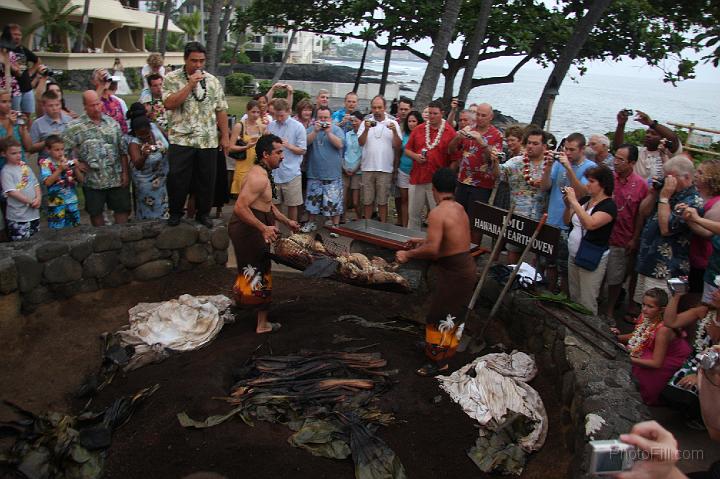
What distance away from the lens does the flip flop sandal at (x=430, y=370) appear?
17.7 ft

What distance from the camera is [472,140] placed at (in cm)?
756

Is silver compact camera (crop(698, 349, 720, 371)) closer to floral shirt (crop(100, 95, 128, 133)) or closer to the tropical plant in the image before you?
floral shirt (crop(100, 95, 128, 133))

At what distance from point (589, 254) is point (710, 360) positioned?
3.02m

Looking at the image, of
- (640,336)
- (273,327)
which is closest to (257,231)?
(273,327)

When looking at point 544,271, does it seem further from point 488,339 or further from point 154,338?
point 154,338

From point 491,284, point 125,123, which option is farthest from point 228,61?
point 491,284

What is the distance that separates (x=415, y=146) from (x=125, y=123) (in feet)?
12.9

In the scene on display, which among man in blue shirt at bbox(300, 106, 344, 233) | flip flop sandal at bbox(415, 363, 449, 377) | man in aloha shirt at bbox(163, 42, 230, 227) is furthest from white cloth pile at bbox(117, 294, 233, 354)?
man in blue shirt at bbox(300, 106, 344, 233)

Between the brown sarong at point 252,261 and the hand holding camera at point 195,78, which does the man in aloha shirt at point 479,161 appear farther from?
the hand holding camera at point 195,78

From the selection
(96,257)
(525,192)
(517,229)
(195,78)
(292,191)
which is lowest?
(96,257)

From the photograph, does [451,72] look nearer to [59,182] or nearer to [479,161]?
→ [479,161]

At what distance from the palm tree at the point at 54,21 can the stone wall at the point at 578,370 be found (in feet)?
91.8

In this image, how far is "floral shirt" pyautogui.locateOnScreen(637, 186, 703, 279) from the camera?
19.1ft

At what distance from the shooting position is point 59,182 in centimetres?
675
